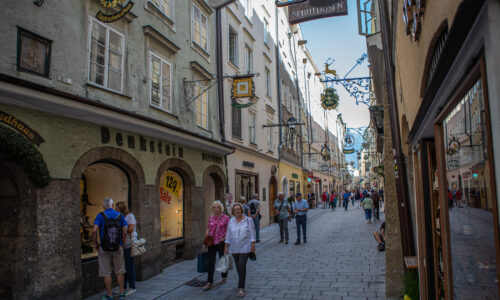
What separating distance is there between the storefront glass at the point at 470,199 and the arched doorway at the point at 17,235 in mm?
6386

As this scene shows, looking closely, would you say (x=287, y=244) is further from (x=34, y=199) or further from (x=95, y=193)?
(x=34, y=199)

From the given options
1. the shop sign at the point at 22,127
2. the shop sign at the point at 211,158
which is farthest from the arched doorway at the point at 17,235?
the shop sign at the point at 211,158

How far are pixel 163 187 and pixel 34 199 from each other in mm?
5060

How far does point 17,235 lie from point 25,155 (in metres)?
1.41

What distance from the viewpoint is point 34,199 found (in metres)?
6.31

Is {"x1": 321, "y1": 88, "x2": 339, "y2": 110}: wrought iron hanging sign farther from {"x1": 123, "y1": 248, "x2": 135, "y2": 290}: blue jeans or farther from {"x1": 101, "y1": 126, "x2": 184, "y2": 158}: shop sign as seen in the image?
{"x1": 123, "y1": 248, "x2": 135, "y2": 290}: blue jeans

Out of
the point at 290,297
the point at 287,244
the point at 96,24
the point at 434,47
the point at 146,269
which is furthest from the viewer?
the point at 287,244

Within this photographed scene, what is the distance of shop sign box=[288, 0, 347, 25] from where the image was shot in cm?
720

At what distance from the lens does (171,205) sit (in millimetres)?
11672

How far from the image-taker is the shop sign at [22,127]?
5.91 meters

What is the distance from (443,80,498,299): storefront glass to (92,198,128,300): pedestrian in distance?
5825 millimetres

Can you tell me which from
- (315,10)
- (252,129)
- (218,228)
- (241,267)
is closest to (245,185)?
(252,129)

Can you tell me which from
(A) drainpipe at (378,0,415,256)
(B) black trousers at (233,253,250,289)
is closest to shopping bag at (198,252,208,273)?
(B) black trousers at (233,253,250,289)

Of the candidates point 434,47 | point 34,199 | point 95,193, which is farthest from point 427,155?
point 95,193
